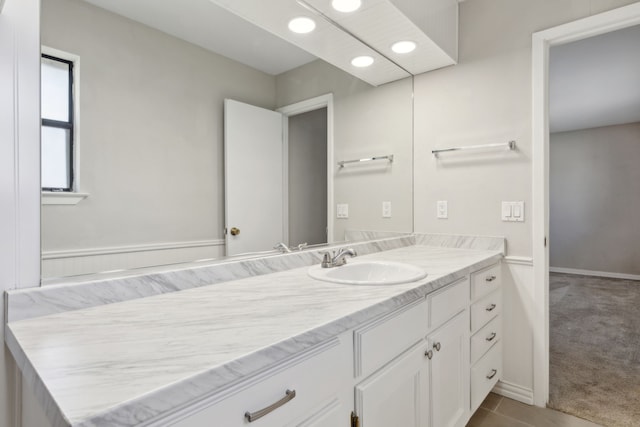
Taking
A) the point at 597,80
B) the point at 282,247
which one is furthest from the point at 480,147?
the point at 597,80

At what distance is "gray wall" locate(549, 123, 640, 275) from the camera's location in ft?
17.6

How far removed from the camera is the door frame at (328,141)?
5.22 ft

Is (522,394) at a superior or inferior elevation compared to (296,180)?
inferior

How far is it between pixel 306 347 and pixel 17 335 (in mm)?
639

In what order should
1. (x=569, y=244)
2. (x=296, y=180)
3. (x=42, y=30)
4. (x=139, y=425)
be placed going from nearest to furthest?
(x=139, y=425), (x=42, y=30), (x=296, y=180), (x=569, y=244)

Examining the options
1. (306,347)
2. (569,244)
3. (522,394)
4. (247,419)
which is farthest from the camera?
(569,244)

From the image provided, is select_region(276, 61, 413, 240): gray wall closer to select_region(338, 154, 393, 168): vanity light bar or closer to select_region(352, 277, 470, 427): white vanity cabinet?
select_region(338, 154, 393, 168): vanity light bar

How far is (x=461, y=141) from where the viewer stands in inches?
87.4

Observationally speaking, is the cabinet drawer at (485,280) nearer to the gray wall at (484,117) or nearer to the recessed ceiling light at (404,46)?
the gray wall at (484,117)

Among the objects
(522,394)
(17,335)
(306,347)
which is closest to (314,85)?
(306,347)

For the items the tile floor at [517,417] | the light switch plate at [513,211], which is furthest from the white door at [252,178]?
the tile floor at [517,417]

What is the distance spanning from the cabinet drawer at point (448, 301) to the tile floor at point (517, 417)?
73 cm

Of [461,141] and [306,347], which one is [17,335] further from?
[461,141]

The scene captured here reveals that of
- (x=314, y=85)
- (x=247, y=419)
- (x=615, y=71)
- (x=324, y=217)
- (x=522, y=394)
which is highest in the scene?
(x=615, y=71)
